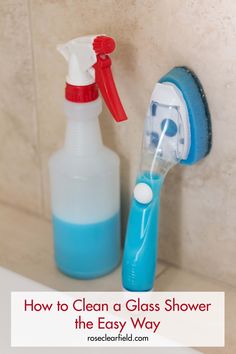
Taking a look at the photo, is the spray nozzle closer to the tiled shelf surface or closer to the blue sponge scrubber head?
the blue sponge scrubber head

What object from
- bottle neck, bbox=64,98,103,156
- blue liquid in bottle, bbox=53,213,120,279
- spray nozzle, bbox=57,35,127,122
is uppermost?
spray nozzle, bbox=57,35,127,122

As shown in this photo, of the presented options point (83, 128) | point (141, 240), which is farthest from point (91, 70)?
point (141, 240)

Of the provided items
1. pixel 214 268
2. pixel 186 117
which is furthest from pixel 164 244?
pixel 186 117

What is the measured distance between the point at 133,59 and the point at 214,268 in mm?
235

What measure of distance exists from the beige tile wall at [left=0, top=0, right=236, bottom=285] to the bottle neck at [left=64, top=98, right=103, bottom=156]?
41 millimetres

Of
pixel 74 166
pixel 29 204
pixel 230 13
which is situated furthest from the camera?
pixel 29 204

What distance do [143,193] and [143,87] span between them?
0.37 feet

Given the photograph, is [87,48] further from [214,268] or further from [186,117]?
[214,268]

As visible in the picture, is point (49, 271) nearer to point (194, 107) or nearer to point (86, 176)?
point (86, 176)

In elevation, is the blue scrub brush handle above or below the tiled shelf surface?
above

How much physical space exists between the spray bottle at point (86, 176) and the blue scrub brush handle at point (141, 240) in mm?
58

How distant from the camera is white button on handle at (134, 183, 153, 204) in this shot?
62 cm

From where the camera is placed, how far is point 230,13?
1.87ft

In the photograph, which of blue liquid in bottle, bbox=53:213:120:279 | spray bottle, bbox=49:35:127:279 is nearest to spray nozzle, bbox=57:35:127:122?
spray bottle, bbox=49:35:127:279
